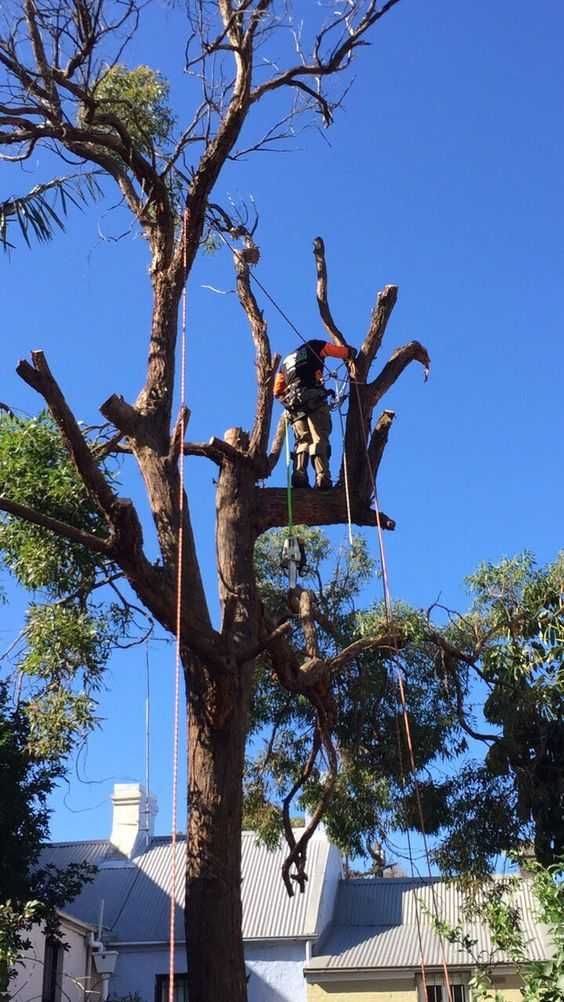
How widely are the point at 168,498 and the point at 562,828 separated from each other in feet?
16.2

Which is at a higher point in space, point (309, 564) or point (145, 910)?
point (309, 564)

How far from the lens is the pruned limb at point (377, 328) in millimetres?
9578

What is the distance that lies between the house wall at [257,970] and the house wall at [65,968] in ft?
4.18

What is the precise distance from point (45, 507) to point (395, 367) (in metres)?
2.97

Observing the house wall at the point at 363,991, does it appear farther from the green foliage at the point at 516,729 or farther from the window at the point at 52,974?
the green foliage at the point at 516,729

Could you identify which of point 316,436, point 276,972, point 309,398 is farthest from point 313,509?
point 276,972

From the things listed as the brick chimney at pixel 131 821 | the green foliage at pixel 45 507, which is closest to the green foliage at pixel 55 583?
the green foliage at pixel 45 507

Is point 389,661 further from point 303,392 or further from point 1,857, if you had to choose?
point 1,857

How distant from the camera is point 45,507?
8891 mm

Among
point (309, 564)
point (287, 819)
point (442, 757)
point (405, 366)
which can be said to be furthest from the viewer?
point (309, 564)

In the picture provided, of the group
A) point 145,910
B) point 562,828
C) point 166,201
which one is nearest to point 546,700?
point 562,828

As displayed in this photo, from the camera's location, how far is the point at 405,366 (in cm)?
980

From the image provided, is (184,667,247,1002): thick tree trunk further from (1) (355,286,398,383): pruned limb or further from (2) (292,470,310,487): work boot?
(1) (355,286,398,383): pruned limb

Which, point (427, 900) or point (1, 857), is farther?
point (427, 900)
